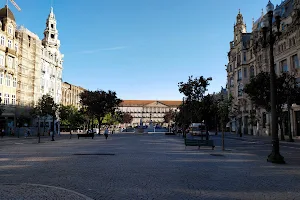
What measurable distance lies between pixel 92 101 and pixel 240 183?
56.2 m

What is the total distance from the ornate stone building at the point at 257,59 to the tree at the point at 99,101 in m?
28.0

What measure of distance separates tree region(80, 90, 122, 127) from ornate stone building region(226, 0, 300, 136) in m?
28.0

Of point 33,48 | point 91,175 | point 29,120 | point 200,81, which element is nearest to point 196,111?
point 200,81

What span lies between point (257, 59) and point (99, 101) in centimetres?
3546

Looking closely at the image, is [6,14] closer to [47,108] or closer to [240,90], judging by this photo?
[47,108]

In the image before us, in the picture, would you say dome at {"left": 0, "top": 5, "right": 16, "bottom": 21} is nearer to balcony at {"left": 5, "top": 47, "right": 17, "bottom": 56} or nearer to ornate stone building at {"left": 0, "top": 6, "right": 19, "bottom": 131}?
ornate stone building at {"left": 0, "top": 6, "right": 19, "bottom": 131}

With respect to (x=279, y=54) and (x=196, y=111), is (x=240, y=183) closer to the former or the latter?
(x=196, y=111)

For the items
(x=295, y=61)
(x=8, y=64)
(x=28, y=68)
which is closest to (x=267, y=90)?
(x=295, y=61)

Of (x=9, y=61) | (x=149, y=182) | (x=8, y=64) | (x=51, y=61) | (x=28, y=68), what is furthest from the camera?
(x=51, y=61)

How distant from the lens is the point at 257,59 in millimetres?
53875

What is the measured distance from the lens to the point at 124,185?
8.11 meters

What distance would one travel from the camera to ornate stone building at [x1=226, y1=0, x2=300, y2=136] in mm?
41156

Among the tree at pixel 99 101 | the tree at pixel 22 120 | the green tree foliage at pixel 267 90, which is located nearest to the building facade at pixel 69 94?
the tree at pixel 99 101

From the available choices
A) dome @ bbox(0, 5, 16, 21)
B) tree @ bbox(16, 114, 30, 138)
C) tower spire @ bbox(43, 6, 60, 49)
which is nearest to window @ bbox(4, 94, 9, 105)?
tree @ bbox(16, 114, 30, 138)
